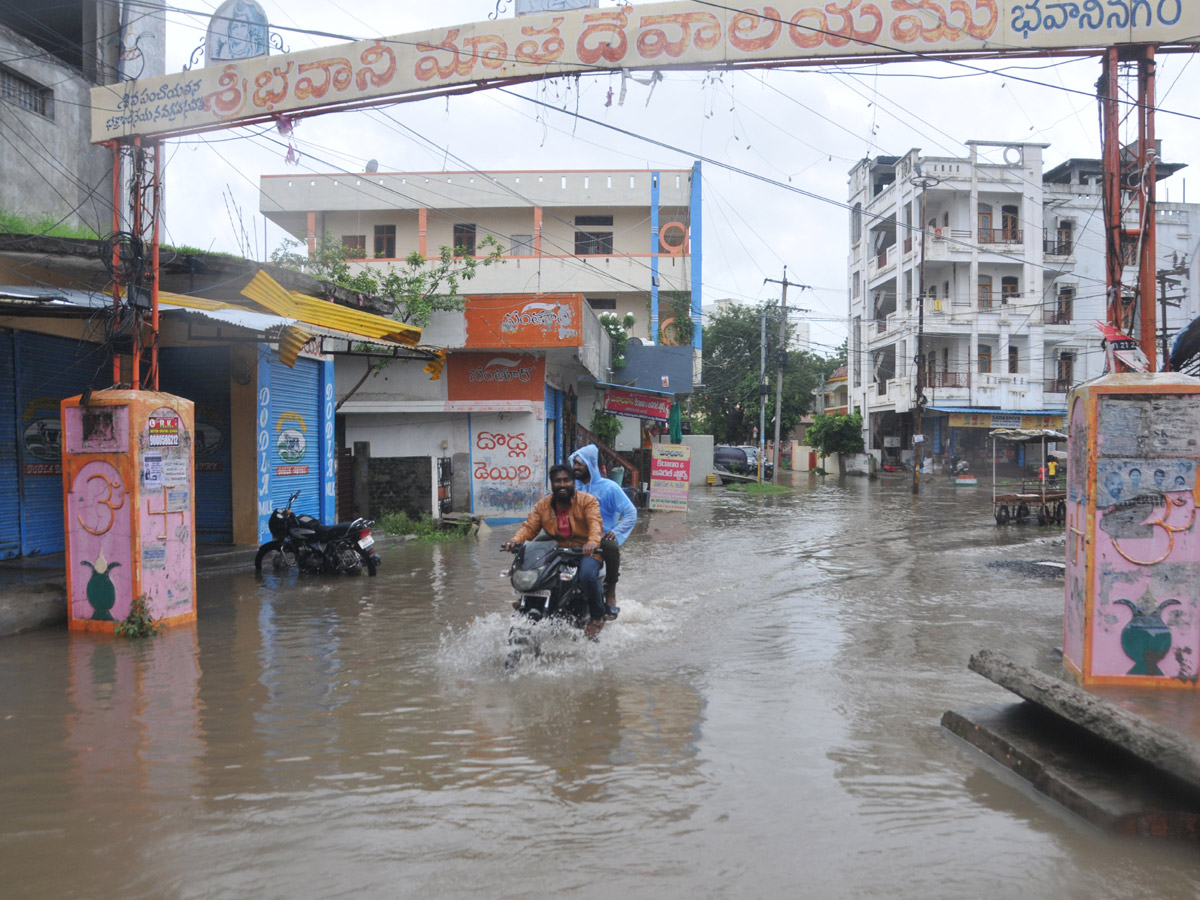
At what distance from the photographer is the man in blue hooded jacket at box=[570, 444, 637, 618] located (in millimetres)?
7562

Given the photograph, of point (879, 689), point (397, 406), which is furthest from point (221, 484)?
point (879, 689)

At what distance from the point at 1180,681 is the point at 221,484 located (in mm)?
12486

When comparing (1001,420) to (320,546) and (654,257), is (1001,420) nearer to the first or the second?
(654,257)

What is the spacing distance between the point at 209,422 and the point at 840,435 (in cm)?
4009

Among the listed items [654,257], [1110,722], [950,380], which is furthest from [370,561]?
[950,380]

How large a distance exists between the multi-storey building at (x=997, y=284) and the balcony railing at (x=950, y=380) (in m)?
0.05

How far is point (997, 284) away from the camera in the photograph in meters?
43.8

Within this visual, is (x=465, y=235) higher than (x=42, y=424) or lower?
higher

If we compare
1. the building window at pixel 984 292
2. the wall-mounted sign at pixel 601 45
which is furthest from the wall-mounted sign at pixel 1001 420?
the wall-mounted sign at pixel 601 45

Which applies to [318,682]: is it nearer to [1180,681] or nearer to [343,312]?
[1180,681]

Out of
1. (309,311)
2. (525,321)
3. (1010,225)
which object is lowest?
(309,311)

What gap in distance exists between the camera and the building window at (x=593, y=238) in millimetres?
34688

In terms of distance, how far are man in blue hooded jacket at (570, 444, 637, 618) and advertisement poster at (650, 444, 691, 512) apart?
1490 centimetres

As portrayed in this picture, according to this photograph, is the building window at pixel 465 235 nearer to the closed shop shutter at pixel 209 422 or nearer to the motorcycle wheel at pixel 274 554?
the closed shop shutter at pixel 209 422
